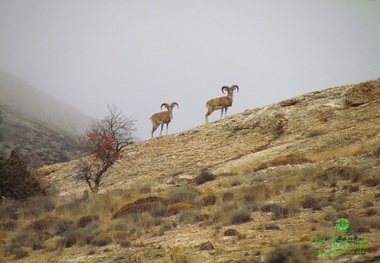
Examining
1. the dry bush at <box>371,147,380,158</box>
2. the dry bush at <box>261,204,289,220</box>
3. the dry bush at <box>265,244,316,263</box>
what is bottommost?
the dry bush at <box>265,244,316,263</box>

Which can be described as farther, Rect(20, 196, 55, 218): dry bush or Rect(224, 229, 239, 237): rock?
Rect(20, 196, 55, 218): dry bush

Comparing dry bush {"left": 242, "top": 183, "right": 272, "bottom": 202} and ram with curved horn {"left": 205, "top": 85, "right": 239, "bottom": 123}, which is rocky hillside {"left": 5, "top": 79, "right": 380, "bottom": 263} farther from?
ram with curved horn {"left": 205, "top": 85, "right": 239, "bottom": 123}

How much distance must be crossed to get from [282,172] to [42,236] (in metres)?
10.9

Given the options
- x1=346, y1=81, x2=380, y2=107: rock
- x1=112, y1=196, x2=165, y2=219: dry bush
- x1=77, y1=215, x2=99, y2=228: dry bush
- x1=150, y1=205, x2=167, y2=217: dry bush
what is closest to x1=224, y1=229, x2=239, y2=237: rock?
x1=150, y1=205, x2=167, y2=217: dry bush

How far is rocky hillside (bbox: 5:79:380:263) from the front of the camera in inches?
338

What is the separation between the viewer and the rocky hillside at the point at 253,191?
859cm

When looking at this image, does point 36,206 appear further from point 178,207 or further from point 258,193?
point 258,193

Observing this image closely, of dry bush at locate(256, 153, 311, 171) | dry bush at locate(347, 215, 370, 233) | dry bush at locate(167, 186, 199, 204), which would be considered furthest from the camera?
dry bush at locate(256, 153, 311, 171)

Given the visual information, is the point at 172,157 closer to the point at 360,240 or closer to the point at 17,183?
the point at 17,183

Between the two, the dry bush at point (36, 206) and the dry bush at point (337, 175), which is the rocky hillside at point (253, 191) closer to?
the dry bush at point (337, 175)

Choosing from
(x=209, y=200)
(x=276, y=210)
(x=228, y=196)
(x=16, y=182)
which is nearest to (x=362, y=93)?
(x=228, y=196)

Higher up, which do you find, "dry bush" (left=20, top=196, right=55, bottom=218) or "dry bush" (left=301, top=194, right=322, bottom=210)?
"dry bush" (left=301, top=194, right=322, bottom=210)

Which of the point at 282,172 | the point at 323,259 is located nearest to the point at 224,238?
the point at 323,259

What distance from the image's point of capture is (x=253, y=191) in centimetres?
1402
